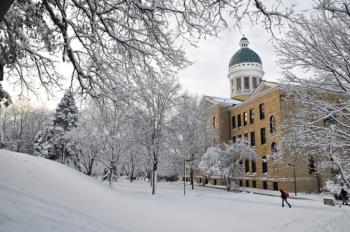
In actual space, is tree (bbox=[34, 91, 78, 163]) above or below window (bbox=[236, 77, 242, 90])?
below

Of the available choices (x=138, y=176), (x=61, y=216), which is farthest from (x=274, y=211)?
(x=138, y=176)

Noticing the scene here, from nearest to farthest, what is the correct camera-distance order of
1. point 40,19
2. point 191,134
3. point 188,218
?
point 40,19, point 188,218, point 191,134

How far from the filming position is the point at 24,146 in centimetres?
5691

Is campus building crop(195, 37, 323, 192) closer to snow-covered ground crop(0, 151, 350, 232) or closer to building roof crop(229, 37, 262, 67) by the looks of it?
building roof crop(229, 37, 262, 67)

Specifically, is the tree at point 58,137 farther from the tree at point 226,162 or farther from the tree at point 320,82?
the tree at point 320,82

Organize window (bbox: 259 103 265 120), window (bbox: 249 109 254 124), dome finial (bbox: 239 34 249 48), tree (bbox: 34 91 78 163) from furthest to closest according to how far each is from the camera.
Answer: dome finial (bbox: 239 34 249 48) < window (bbox: 249 109 254 124) < window (bbox: 259 103 265 120) < tree (bbox: 34 91 78 163)

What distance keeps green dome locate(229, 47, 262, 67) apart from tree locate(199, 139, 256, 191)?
94.8 feet

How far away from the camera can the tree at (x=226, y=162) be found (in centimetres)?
3588

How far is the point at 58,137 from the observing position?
41.1 m

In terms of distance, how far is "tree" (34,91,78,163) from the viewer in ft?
136

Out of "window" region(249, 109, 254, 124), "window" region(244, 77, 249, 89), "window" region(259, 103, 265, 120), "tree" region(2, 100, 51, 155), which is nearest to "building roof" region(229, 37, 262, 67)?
"window" region(244, 77, 249, 89)

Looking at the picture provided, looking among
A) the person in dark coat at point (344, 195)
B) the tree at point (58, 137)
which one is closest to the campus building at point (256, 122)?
the person in dark coat at point (344, 195)

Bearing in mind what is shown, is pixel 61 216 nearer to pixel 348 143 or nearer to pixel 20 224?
pixel 20 224

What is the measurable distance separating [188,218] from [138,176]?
245 ft
